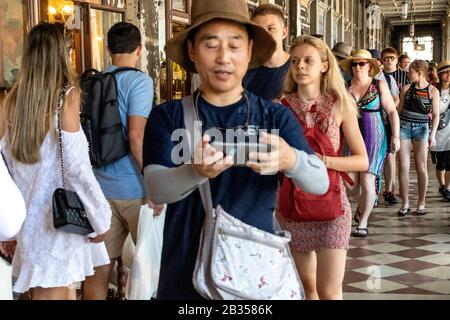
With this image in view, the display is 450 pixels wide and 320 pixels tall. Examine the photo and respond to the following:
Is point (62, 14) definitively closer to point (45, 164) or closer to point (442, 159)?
point (45, 164)

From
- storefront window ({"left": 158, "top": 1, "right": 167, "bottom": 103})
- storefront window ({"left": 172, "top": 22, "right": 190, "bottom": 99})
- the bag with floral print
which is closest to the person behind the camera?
the bag with floral print

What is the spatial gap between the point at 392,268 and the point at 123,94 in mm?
3031

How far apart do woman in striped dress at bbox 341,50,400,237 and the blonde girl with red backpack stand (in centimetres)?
335

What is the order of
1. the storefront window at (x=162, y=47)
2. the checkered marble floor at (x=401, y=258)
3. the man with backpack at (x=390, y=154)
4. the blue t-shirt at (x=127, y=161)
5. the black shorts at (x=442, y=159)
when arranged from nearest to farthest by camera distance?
the blue t-shirt at (x=127, y=161), the checkered marble floor at (x=401, y=258), the storefront window at (x=162, y=47), the man with backpack at (x=390, y=154), the black shorts at (x=442, y=159)

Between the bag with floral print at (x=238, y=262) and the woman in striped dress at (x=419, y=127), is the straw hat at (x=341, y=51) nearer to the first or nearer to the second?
the woman in striped dress at (x=419, y=127)

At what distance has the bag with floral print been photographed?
6.32ft

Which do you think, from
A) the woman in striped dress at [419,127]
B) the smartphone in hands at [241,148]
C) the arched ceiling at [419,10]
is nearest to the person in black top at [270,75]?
the smartphone in hands at [241,148]

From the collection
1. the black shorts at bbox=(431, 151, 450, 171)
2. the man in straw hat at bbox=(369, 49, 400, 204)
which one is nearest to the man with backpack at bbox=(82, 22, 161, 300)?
the man in straw hat at bbox=(369, 49, 400, 204)

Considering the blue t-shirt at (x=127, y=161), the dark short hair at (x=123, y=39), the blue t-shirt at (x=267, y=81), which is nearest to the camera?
the blue t-shirt at (x=267, y=81)

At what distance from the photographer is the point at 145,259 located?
3.95m

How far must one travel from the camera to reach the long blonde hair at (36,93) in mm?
3104

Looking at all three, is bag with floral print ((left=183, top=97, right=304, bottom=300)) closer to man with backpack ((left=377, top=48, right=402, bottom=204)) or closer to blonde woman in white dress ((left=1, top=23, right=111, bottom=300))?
blonde woman in white dress ((left=1, top=23, right=111, bottom=300))

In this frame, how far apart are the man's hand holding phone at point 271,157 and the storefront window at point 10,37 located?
352 centimetres

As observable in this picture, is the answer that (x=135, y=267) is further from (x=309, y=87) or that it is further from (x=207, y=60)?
(x=207, y=60)
